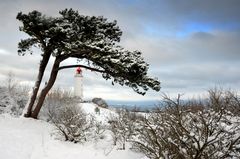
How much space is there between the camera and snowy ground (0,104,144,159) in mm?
16770

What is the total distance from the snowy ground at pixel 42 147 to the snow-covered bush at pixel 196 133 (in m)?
6.69

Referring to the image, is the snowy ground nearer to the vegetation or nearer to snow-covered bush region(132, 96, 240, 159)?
the vegetation

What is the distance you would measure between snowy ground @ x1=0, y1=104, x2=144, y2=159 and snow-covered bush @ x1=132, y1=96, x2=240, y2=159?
6692 mm

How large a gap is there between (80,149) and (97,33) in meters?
7.56

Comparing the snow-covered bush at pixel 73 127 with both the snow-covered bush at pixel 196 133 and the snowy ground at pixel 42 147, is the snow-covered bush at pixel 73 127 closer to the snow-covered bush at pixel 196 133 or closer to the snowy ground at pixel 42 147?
the snowy ground at pixel 42 147

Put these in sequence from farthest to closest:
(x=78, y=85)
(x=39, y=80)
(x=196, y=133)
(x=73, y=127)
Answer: (x=78, y=85) < (x=39, y=80) < (x=73, y=127) < (x=196, y=133)

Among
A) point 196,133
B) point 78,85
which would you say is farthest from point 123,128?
point 78,85

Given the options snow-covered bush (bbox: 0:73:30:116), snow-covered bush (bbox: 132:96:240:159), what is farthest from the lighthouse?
snow-covered bush (bbox: 132:96:240:159)

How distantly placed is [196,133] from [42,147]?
11342mm

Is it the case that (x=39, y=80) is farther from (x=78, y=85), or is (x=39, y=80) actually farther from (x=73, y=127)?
(x=78, y=85)

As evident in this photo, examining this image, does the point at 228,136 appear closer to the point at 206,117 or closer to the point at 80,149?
the point at 206,117

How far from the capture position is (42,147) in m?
18.1

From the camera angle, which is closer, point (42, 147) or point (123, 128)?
point (42, 147)

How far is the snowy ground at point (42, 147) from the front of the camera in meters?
16.8
